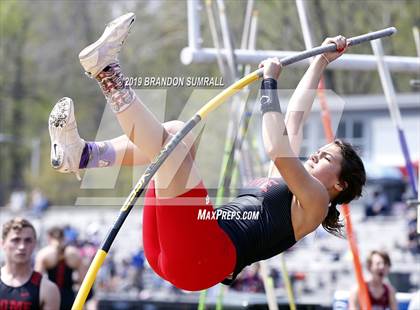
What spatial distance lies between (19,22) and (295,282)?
38.8ft

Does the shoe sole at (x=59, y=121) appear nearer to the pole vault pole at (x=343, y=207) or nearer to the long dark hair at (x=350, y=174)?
the long dark hair at (x=350, y=174)

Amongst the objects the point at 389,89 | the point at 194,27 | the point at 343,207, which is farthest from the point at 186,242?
the point at 194,27

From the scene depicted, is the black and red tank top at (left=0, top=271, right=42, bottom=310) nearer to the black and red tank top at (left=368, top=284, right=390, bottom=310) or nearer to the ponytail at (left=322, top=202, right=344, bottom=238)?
the ponytail at (left=322, top=202, right=344, bottom=238)

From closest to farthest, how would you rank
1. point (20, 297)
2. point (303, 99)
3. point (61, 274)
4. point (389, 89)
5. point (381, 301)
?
point (303, 99), point (20, 297), point (389, 89), point (381, 301), point (61, 274)

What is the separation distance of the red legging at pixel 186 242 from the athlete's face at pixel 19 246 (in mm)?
1777

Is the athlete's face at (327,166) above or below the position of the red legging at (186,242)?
above

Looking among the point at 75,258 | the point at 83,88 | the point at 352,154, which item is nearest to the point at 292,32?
the point at 75,258

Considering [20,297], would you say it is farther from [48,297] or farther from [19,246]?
[19,246]

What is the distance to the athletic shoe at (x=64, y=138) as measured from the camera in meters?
4.11

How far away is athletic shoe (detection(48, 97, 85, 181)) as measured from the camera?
13.5 ft

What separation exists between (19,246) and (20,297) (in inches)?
12.6

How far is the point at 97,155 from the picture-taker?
14.0 feet

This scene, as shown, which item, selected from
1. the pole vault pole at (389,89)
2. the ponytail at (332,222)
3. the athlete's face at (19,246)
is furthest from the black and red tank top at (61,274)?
the ponytail at (332,222)

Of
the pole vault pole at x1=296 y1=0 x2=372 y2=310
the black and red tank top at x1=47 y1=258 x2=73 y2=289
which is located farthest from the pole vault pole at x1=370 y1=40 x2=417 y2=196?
the black and red tank top at x1=47 y1=258 x2=73 y2=289
